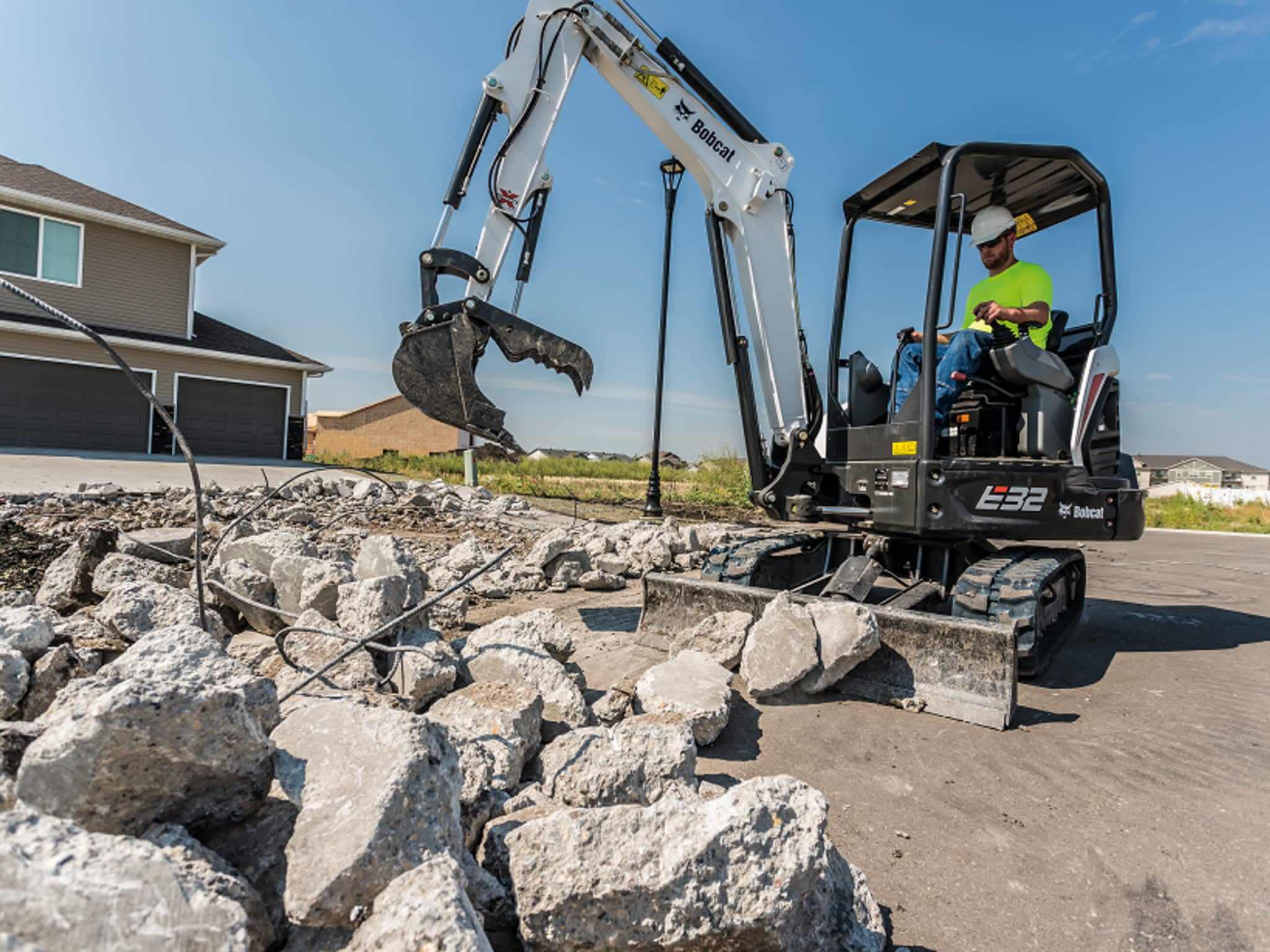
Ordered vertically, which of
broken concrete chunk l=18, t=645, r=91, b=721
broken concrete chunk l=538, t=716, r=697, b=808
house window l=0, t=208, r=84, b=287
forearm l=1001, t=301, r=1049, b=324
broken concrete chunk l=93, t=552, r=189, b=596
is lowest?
broken concrete chunk l=538, t=716, r=697, b=808

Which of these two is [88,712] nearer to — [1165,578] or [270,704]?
[270,704]

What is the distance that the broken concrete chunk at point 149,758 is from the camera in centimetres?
154

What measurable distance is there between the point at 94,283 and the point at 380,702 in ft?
59.7

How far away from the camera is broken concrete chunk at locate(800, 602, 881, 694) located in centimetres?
388

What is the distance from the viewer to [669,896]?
1672mm

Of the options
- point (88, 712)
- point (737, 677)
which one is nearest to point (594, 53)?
point (737, 677)

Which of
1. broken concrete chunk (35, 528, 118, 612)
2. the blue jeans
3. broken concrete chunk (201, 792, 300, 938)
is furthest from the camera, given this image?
the blue jeans

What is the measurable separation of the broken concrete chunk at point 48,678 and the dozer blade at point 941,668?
10.7 feet

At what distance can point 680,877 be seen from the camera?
1675mm

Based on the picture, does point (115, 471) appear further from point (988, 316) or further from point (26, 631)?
point (988, 316)

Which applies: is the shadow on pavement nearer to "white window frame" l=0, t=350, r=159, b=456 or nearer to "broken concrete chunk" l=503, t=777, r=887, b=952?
"broken concrete chunk" l=503, t=777, r=887, b=952

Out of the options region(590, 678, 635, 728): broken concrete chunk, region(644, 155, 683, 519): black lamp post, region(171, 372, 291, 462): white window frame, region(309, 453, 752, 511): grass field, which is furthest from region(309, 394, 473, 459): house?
region(590, 678, 635, 728): broken concrete chunk

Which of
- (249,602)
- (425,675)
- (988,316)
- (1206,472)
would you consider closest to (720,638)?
(425,675)

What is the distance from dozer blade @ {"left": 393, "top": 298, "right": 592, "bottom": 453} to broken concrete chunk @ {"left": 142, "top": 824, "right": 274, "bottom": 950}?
3.05 metres
